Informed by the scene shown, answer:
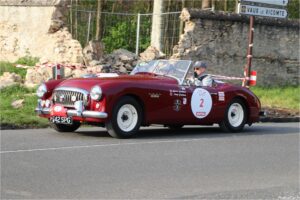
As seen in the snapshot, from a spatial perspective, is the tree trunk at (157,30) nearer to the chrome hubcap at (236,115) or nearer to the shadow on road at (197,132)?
the shadow on road at (197,132)

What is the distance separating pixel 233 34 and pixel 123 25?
166 inches

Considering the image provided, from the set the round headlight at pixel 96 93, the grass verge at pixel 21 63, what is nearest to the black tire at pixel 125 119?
the round headlight at pixel 96 93

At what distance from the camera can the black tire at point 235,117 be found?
45.5 feet

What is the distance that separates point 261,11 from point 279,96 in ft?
14.1

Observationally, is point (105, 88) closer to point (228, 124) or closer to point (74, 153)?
point (74, 153)

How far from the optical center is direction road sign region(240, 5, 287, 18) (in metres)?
19.5

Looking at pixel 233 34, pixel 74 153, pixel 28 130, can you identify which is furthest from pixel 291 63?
pixel 74 153

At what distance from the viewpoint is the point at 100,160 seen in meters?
9.55

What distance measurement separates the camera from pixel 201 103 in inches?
517

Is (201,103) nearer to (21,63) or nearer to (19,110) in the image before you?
(19,110)

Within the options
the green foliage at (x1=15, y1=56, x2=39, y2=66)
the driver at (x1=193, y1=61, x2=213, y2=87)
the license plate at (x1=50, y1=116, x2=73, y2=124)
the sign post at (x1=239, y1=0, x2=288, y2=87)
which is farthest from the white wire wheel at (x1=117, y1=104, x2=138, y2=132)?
the green foliage at (x1=15, y1=56, x2=39, y2=66)

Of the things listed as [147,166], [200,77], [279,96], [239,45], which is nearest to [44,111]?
[200,77]

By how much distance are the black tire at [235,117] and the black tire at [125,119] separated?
2504mm

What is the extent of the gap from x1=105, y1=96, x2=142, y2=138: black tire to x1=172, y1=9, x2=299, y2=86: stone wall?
10669mm
